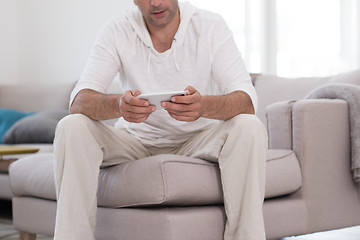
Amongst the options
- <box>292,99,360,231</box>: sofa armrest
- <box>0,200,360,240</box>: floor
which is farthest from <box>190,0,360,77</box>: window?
<box>292,99,360,231</box>: sofa armrest

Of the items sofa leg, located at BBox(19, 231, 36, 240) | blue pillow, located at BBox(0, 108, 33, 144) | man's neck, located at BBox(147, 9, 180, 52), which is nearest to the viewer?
man's neck, located at BBox(147, 9, 180, 52)

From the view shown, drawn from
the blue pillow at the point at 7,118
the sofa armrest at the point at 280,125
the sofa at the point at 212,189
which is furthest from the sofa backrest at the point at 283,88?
the blue pillow at the point at 7,118

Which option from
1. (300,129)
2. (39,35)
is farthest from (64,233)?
(39,35)

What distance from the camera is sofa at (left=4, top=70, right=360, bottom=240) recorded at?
5.33ft

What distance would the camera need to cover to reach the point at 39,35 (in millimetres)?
4621

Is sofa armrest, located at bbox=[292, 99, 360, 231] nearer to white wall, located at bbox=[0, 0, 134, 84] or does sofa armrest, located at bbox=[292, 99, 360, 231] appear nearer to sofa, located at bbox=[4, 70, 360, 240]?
sofa, located at bbox=[4, 70, 360, 240]

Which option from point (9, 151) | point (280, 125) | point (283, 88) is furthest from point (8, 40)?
point (280, 125)

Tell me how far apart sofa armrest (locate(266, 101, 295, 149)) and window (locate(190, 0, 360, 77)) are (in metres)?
1.91

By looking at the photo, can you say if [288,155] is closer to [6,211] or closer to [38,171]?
[38,171]

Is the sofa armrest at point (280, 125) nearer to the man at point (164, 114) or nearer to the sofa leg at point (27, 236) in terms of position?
the man at point (164, 114)

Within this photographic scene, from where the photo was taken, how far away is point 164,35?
6.35 feet

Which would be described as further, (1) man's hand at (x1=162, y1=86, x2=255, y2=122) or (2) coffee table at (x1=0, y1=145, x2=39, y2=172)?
(2) coffee table at (x1=0, y1=145, x2=39, y2=172)

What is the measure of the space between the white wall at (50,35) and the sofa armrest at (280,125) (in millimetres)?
2078

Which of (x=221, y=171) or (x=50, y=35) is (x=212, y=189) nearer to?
(x=221, y=171)
